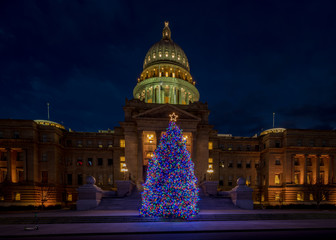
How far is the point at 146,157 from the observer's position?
48688 mm

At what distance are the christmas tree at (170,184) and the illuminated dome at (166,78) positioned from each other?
154 ft

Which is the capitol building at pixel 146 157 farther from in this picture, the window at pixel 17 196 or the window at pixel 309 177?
the window at pixel 309 177

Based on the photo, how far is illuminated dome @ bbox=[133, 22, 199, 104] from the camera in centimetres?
6838

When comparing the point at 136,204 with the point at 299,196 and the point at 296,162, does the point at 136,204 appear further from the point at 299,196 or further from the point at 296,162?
the point at 296,162

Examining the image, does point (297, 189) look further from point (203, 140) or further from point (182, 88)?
point (182, 88)

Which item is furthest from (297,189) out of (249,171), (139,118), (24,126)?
(24,126)

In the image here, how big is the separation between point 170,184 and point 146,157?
30.8 m

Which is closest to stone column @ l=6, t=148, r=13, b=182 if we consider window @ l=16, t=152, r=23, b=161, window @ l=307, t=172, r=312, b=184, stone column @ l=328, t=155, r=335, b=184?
window @ l=16, t=152, r=23, b=161

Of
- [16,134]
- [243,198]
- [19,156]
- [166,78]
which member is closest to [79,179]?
[19,156]

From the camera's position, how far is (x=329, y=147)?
48.4 metres

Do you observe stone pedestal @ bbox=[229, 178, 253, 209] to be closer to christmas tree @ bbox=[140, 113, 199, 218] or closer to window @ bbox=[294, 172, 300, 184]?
christmas tree @ bbox=[140, 113, 199, 218]

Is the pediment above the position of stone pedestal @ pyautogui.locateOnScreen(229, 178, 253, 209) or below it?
above

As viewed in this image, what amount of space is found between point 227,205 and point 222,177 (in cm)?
2741

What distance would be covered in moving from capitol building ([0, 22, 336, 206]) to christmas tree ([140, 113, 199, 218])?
804 inches
